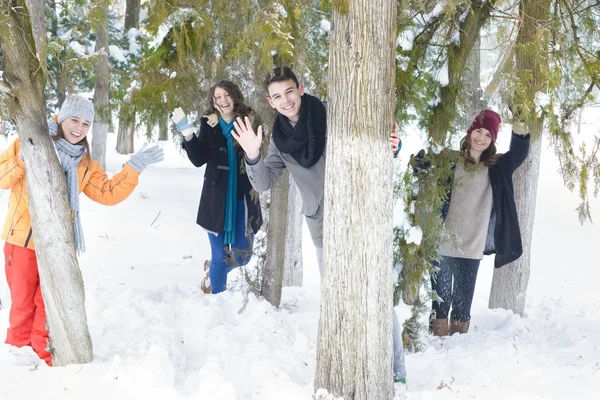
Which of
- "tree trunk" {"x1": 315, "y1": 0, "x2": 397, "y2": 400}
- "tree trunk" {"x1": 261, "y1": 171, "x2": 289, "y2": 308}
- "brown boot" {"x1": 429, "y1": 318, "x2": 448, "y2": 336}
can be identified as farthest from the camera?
"tree trunk" {"x1": 261, "y1": 171, "x2": 289, "y2": 308}

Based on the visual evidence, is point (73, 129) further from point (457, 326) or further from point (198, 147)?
point (457, 326)

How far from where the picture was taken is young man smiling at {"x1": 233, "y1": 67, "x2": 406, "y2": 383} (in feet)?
11.7

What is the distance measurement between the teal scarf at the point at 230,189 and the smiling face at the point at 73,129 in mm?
1182

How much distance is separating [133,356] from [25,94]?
6.29ft

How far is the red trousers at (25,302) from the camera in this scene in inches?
163

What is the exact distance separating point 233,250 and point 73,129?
1759 mm

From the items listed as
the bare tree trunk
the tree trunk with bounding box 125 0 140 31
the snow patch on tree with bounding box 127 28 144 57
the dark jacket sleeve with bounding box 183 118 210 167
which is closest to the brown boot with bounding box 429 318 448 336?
the dark jacket sleeve with bounding box 183 118 210 167

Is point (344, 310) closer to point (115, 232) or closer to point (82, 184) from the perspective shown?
point (82, 184)

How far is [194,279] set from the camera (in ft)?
22.4

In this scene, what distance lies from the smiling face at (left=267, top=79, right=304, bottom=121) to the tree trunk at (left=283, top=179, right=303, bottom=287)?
3.29 metres

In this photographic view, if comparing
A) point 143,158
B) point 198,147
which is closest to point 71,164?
point 143,158

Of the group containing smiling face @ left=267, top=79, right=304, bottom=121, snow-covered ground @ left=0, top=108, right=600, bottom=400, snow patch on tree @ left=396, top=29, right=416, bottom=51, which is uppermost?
snow patch on tree @ left=396, top=29, right=416, bottom=51

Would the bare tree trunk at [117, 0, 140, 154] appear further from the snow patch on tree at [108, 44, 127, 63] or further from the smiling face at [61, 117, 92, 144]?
the smiling face at [61, 117, 92, 144]

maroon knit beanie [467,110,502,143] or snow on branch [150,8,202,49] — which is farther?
maroon knit beanie [467,110,502,143]
